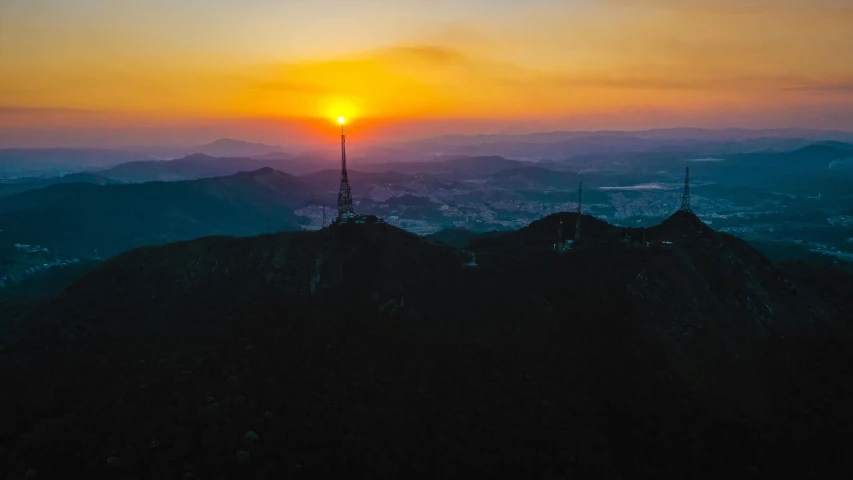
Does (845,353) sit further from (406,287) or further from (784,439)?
(406,287)

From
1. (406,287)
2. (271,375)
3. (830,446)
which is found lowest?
(830,446)

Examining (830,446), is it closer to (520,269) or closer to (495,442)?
(495,442)

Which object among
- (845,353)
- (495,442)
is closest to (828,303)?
(845,353)

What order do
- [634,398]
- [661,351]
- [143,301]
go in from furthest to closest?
[143,301], [661,351], [634,398]

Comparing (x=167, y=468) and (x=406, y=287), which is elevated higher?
(x=406, y=287)

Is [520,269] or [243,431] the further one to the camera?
[520,269]

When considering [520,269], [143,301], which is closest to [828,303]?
[520,269]

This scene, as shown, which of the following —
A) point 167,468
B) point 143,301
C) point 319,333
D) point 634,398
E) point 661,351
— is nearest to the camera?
point 167,468
